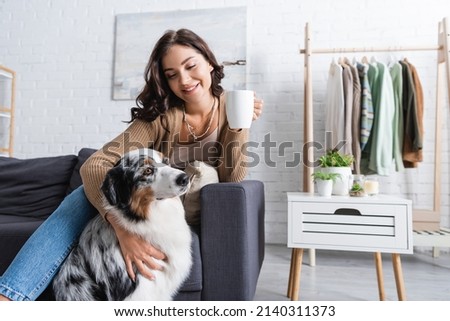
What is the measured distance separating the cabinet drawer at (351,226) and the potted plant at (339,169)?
197 millimetres

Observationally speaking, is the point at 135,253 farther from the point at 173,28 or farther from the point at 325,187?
the point at 173,28

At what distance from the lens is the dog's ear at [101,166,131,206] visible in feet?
3.08

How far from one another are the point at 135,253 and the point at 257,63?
2.36 meters

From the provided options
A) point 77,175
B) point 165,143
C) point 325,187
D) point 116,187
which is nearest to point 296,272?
point 325,187

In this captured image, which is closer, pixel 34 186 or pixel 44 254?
pixel 44 254

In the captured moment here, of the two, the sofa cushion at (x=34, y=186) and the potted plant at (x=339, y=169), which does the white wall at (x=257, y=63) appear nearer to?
the potted plant at (x=339, y=169)

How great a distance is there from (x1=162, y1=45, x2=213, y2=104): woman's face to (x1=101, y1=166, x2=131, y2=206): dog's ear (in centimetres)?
47

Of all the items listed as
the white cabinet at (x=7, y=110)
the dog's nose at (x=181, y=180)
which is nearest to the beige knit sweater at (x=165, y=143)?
the dog's nose at (x=181, y=180)

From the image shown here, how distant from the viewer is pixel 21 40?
133 inches

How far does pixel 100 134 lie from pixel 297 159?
191 centimetres

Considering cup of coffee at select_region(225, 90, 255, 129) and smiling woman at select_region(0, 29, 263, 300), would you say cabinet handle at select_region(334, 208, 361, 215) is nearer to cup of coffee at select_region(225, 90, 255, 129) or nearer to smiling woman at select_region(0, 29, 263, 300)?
smiling woman at select_region(0, 29, 263, 300)

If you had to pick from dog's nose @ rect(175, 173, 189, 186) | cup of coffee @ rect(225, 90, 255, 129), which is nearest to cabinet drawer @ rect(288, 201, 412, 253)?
cup of coffee @ rect(225, 90, 255, 129)

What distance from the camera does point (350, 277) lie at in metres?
1.97
